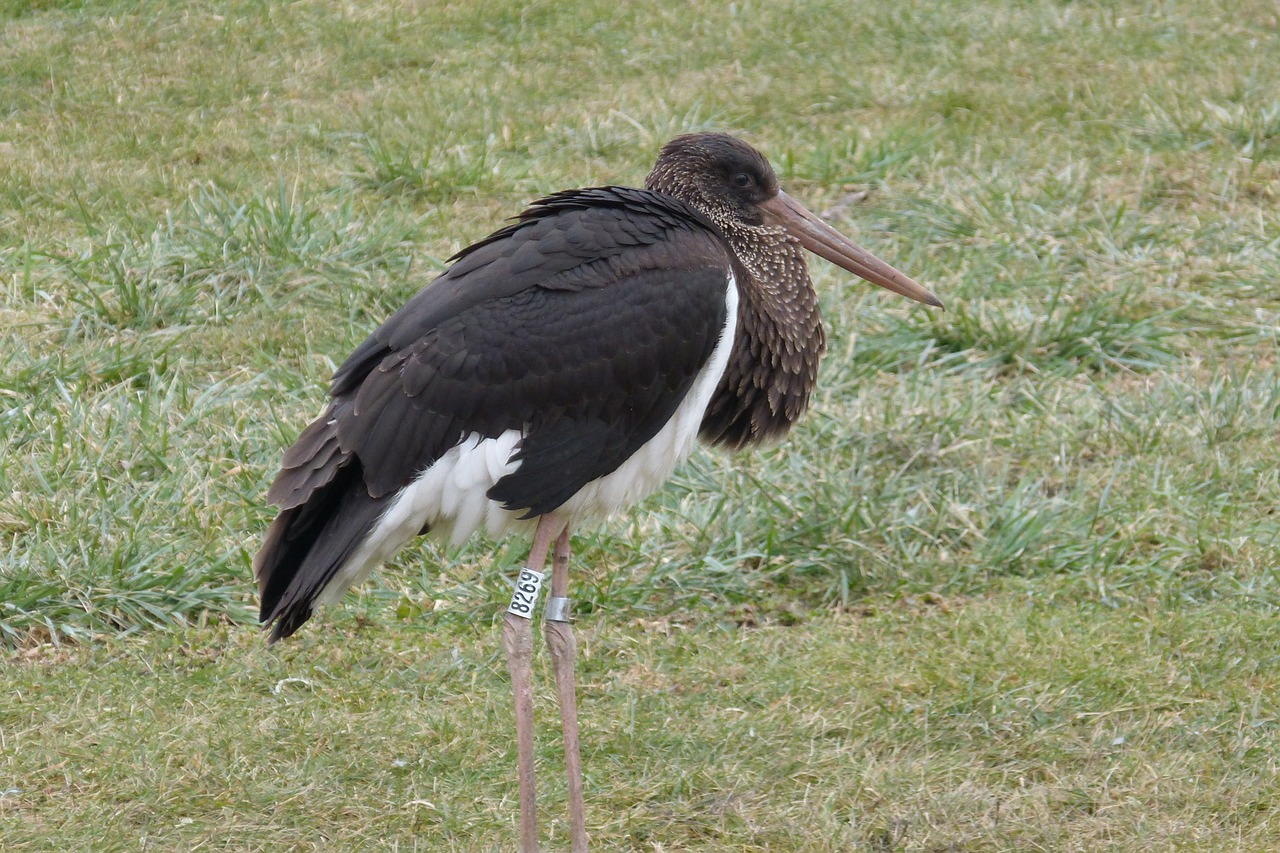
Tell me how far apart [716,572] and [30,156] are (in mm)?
4091

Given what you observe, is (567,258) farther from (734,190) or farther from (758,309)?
(734,190)

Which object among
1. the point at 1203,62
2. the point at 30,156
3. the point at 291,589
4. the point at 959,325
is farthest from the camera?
the point at 1203,62

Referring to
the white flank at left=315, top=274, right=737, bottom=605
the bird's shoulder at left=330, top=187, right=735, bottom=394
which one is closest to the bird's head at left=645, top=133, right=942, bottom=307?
the bird's shoulder at left=330, top=187, right=735, bottom=394

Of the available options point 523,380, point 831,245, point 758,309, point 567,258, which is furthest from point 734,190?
point 523,380

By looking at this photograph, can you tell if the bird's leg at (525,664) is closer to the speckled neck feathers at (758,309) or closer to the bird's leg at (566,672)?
the bird's leg at (566,672)

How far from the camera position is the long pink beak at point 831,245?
164 inches

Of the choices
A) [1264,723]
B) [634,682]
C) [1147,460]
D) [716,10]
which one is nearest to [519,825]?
[634,682]

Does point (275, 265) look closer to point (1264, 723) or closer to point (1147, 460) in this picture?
point (1147, 460)

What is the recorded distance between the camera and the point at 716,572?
4.81 m

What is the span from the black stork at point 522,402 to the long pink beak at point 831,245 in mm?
440

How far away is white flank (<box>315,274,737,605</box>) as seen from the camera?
360 cm

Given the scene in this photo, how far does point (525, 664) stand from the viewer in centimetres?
368

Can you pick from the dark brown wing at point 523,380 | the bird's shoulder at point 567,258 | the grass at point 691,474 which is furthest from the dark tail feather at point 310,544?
the grass at point 691,474

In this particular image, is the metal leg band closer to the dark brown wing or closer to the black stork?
the black stork
